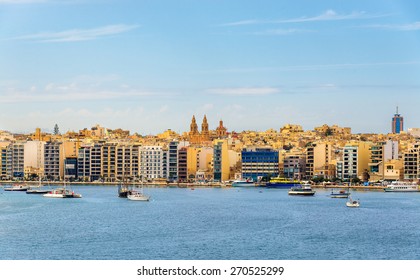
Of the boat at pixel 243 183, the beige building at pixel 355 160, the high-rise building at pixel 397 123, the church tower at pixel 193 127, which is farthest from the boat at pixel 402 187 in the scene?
the high-rise building at pixel 397 123

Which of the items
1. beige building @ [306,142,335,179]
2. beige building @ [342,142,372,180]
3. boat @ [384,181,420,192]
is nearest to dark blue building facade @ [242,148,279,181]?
beige building @ [306,142,335,179]

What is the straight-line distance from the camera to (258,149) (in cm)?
4431

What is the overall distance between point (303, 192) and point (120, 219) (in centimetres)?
1318

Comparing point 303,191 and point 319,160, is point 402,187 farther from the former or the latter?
point 319,160

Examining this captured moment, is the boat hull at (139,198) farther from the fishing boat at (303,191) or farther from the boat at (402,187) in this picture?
the boat at (402,187)

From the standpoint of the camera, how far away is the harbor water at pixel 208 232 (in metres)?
13.5

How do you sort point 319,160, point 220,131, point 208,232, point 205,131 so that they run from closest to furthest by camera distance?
1. point 208,232
2. point 319,160
3. point 205,131
4. point 220,131

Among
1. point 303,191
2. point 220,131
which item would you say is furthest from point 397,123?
point 303,191

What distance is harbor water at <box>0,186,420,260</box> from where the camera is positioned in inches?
530

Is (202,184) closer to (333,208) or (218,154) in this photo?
(218,154)

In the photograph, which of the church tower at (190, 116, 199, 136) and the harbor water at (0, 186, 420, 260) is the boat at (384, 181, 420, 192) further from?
the church tower at (190, 116, 199, 136)

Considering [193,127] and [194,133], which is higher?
[193,127]

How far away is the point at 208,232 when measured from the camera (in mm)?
16016
